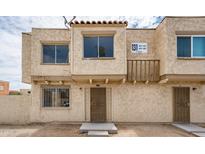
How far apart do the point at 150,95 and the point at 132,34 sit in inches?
177

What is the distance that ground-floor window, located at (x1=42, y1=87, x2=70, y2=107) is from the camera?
1495 centimetres

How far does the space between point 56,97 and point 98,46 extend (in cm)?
469

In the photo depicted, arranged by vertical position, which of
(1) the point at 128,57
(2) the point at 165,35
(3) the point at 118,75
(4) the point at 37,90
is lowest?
(4) the point at 37,90

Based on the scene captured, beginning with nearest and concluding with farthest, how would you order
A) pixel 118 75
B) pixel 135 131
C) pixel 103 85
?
pixel 135 131 < pixel 118 75 < pixel 103 85

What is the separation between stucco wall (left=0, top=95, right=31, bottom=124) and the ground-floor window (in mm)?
1160

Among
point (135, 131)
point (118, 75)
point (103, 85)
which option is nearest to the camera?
point (135, 131)

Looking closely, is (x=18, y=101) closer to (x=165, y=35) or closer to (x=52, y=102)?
(x=52, y=102)

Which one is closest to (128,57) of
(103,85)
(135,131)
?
(103,85)

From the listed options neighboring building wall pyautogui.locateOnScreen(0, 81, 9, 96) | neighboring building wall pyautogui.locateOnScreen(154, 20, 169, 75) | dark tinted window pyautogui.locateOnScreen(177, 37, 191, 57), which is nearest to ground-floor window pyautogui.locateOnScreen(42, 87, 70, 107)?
neighboring building wall pyautogui.locateOnScreen(154, 20, 169, 75)

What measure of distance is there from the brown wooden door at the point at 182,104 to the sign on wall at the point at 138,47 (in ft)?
11.7

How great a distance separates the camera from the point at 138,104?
583 inches

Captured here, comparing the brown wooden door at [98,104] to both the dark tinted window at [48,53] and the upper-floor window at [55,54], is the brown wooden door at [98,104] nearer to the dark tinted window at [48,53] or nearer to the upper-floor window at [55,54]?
the upper-floor window at [55,54]

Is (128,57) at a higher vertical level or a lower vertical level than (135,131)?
higher

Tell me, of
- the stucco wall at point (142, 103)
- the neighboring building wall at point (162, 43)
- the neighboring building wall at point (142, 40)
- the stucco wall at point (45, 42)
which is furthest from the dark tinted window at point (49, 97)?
the neighboring building wall at point (162, 43)
